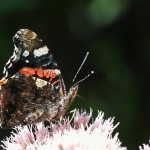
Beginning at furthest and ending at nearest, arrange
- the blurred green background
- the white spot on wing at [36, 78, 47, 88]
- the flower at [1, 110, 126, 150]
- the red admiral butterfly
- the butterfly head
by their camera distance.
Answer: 1. the blurred green background
2. the butterfly head
3. the white spot on wing at [36, 78, 47, 88]
4. the red admiral butterfly
5. the flower at [1, 110, 126, 150]

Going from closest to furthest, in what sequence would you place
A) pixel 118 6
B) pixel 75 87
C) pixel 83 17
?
pixel 75 87
pixel 118 6
pixel 83 17

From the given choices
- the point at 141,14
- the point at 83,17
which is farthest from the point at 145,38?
the point at 83,17

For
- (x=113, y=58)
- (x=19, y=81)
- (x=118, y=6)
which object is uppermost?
(x=118, y=6)

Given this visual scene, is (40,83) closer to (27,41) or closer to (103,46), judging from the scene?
(27,41)

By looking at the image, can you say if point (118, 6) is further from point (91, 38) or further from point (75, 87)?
point (75, 87)

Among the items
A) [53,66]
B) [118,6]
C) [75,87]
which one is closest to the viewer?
[75,87]

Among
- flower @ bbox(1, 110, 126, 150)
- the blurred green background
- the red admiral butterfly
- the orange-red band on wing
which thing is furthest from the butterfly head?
the blurred green background

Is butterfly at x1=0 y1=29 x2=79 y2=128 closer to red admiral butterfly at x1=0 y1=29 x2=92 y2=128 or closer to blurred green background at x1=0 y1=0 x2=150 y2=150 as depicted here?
red admiral butterfly at x1=0 y1=29 x2=92 y2=128
